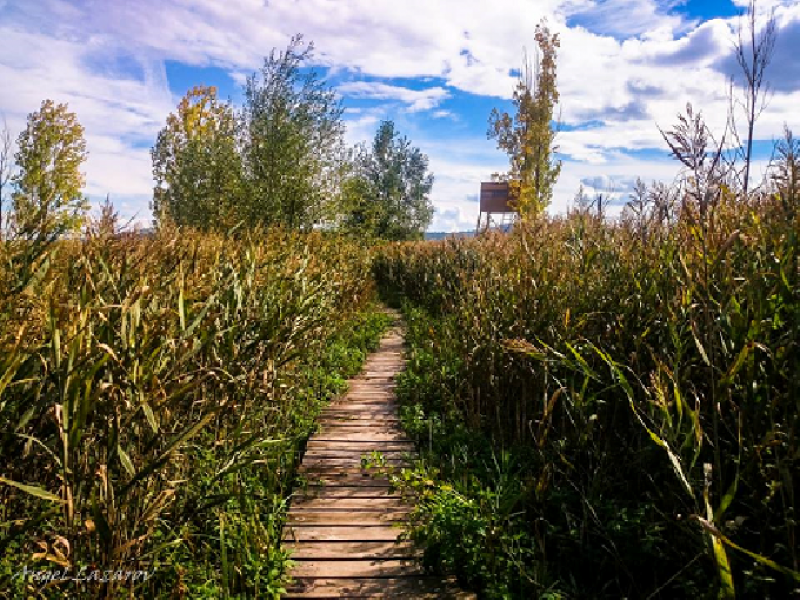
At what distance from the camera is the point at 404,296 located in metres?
15.1

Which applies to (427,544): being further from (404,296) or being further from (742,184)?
(404,296)

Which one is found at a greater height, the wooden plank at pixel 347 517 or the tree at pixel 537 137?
the tree at pixel 537 137

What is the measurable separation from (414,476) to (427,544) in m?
0.66

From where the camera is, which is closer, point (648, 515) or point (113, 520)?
point (113, 520)

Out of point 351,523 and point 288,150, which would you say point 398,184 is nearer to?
point 288,150

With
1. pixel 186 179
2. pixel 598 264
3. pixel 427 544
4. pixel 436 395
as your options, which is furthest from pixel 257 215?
pixel 427 544

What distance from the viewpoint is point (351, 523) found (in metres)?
3.40

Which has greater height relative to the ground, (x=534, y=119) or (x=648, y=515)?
(x=534, y=119)

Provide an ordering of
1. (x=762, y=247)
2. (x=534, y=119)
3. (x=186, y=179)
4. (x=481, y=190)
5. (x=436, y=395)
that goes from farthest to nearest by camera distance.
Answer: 1. (x=481, y=190)
2. (x=534, y=119)
3. (x=186, y=179)
4. (x=436, y=395)
5. (x=762, y=247)

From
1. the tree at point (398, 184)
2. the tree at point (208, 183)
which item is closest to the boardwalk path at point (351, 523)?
the tree at point (208, 183)

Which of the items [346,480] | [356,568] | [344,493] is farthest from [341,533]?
[346,480]

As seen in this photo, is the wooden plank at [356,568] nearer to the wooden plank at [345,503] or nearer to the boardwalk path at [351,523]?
the boardwalk path at [351,523]

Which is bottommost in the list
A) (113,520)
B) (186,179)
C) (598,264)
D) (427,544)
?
(427,544)

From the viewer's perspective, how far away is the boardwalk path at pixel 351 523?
9.30 ft
